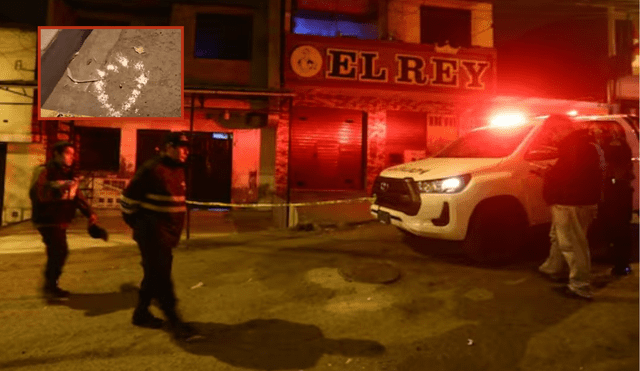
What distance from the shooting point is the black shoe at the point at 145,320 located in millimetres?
4168

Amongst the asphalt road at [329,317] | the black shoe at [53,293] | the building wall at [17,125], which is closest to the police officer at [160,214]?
the asphalt road at [329,317]

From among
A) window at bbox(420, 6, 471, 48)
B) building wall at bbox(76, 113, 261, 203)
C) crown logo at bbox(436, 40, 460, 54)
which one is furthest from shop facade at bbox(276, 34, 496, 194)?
window at bbox(420, 6, 471, 48)

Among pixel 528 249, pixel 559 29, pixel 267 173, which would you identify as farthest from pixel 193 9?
pixel 559 29

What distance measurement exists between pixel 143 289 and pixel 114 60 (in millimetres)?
6572

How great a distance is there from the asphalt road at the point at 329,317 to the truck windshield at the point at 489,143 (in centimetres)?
155

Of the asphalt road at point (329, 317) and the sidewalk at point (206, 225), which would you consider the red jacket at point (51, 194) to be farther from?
the sidewalk at point (206, 225)

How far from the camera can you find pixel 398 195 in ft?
20.3

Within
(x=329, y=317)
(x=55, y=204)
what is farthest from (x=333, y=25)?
(x=329, y=317)

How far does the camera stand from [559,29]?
17.2 m

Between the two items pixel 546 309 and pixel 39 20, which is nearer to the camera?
pixel 546 309

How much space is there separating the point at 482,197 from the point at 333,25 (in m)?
9.97

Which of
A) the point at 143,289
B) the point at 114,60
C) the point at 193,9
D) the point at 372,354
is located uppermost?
the point at 193,9

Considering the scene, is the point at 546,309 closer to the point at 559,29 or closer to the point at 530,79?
the point at 530,79

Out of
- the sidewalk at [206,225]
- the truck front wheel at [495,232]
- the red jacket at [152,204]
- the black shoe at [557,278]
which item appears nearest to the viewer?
Result: the red jacket at [152,204]
